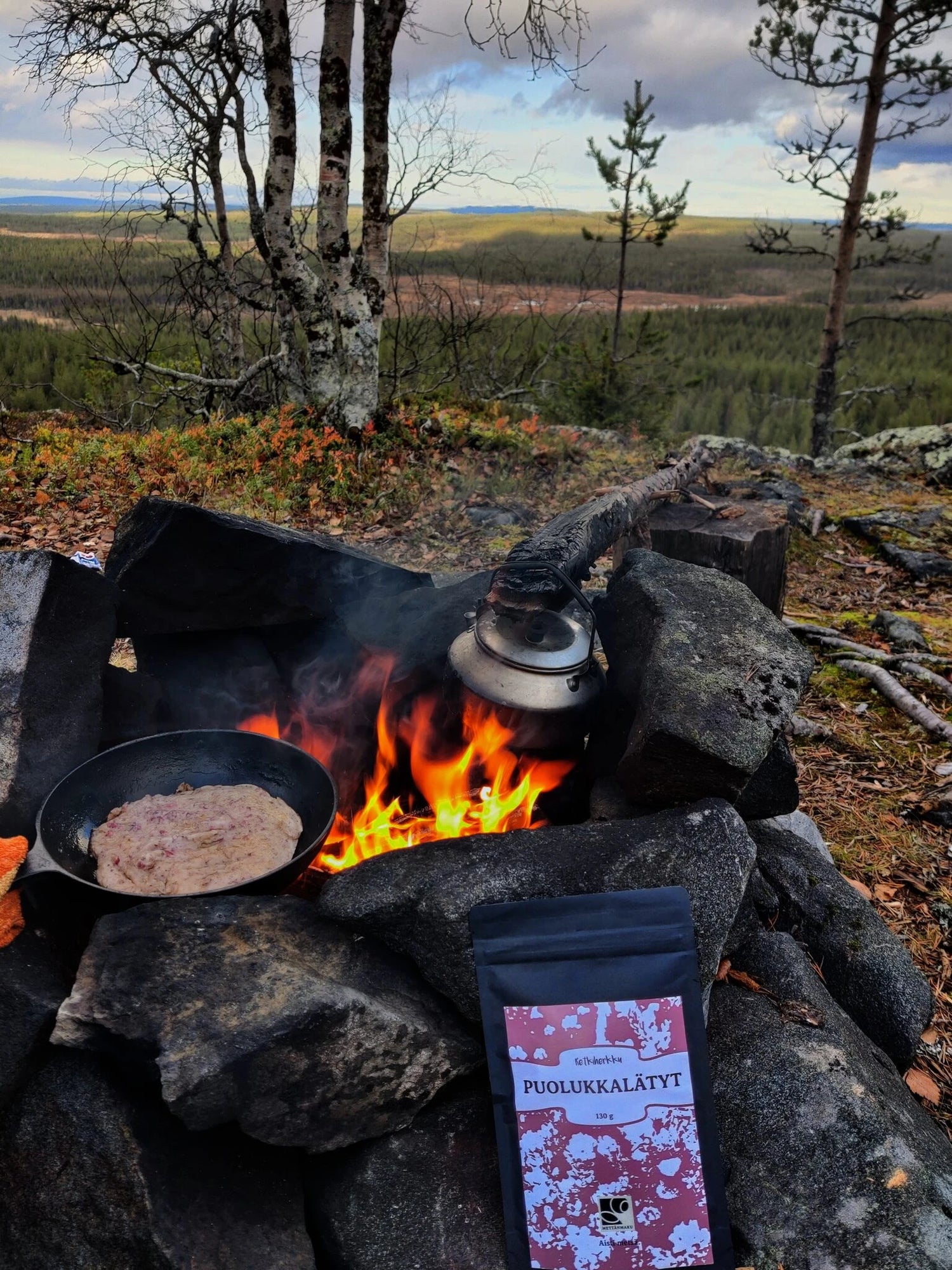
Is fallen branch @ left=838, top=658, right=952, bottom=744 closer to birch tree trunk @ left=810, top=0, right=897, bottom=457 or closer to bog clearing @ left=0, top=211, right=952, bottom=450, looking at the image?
bog clearing @ left=0, top=211, right=952, bottom=450

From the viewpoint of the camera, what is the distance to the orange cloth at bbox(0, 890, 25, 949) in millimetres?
2287

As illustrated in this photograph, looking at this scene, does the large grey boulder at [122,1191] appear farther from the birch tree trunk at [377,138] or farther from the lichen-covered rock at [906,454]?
the lichen-covered rock at [906,454]

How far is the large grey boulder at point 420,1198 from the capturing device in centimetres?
208

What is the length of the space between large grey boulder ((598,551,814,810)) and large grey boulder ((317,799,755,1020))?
172mm

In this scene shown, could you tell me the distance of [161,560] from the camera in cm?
333

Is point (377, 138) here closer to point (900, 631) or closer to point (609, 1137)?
point (900, 631)

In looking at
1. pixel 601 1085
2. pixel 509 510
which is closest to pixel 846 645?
pixel 509 510

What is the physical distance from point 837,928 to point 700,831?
1107 millimetres

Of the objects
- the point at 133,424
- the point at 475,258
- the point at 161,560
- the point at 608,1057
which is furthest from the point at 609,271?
the point at 608,1057

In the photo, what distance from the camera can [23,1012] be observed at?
6.95 ft

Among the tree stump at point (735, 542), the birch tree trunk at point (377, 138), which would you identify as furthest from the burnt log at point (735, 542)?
the birch tree trunk at point (377, 138)

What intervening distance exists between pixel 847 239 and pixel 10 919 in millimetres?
14695

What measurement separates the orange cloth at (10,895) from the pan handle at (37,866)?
0.02 meters

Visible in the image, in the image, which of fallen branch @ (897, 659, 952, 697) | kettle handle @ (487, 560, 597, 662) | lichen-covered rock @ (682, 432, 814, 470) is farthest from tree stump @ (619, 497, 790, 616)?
lichen-covered rock @ (682, 432, 814, 470)
